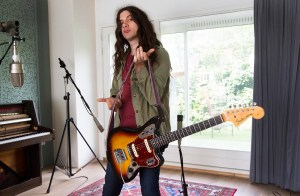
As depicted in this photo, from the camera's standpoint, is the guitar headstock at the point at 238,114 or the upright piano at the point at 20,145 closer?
the guitar headstock at the point at 238,114

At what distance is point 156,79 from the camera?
54.2 inches

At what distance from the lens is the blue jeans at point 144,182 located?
1339 mm

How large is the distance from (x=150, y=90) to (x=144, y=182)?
454 mm

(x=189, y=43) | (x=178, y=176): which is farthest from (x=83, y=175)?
(x=189, y=43)

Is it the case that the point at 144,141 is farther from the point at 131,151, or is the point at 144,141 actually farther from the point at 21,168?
the point at 21,168

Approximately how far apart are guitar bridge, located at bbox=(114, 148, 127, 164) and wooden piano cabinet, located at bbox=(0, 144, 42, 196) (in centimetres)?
164

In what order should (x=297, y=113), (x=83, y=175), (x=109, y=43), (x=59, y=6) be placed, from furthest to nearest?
(x=109, y=43), (x=59, y=6), (x=83, y=175), (x=297, y=113)

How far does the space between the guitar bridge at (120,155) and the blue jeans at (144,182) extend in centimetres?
6

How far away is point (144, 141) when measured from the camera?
1393 mm

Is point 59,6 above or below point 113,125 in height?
above

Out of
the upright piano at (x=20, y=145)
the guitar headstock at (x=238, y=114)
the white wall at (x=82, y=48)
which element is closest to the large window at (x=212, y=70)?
the white wall at (x=82, y=48)

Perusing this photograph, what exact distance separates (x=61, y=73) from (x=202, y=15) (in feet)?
6.09

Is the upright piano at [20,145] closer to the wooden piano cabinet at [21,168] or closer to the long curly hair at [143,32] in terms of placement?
the wooden piano cabinet at [21,168]

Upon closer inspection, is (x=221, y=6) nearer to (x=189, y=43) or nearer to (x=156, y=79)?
(x=189, y=43)
